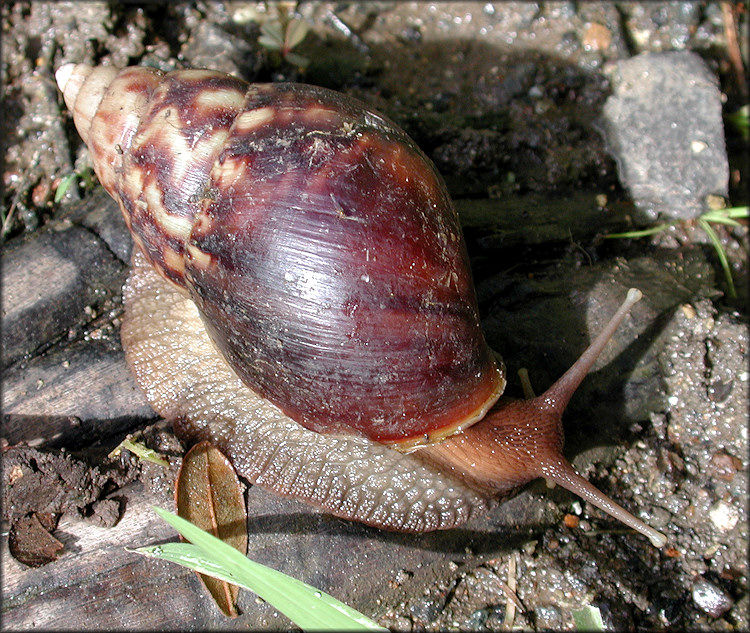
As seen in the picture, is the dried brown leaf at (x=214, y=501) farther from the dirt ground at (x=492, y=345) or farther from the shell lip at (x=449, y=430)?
the shell lip at (x=449, y=430)

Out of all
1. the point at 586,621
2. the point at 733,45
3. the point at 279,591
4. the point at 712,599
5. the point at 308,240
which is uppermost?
the point at 733,45

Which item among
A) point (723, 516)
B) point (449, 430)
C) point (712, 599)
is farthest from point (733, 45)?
point (449, 430)

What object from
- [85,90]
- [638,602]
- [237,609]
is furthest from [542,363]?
[85,90]

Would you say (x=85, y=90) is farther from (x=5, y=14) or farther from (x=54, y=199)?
(x=5, y=14)

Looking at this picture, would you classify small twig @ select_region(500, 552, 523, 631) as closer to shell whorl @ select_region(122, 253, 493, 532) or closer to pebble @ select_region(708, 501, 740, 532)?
→ shell whorl @ select_region(122, 253, 493, 532)

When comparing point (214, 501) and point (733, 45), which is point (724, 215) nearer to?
point (733, 45)

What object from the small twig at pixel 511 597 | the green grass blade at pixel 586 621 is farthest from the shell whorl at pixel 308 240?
the small twig at pixel 511 597
